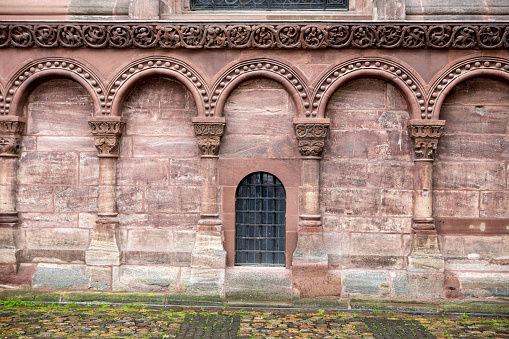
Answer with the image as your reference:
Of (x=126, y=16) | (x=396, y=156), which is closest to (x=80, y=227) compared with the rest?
(x=126, y=16)

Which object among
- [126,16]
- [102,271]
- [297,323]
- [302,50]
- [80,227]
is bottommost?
[297,323]

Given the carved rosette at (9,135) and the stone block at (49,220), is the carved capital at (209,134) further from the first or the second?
the carved rosette at (9,135)

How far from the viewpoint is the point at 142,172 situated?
9.52 m

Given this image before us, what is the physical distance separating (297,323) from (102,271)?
138 inches

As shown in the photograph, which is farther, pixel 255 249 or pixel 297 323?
pixel 255 249

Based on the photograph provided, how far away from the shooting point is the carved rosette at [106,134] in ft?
30.5

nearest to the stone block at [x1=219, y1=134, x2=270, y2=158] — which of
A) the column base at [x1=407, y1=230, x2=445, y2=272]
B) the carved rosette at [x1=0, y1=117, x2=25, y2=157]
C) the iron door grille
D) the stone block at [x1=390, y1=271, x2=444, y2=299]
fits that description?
the iron door grille

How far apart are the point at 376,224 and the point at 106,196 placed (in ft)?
15.3

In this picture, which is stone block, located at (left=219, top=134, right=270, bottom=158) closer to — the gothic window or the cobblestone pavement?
the gothic window

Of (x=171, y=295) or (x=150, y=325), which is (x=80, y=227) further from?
(x=150, y=325)

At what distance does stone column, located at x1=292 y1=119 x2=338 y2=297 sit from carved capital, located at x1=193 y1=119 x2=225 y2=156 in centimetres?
131

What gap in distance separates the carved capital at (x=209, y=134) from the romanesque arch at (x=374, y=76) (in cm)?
162

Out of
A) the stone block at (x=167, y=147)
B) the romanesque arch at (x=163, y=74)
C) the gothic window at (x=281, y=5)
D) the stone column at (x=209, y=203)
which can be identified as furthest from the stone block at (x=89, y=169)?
the gothic window at (x=281, y=5)

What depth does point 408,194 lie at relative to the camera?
30.5 ft
